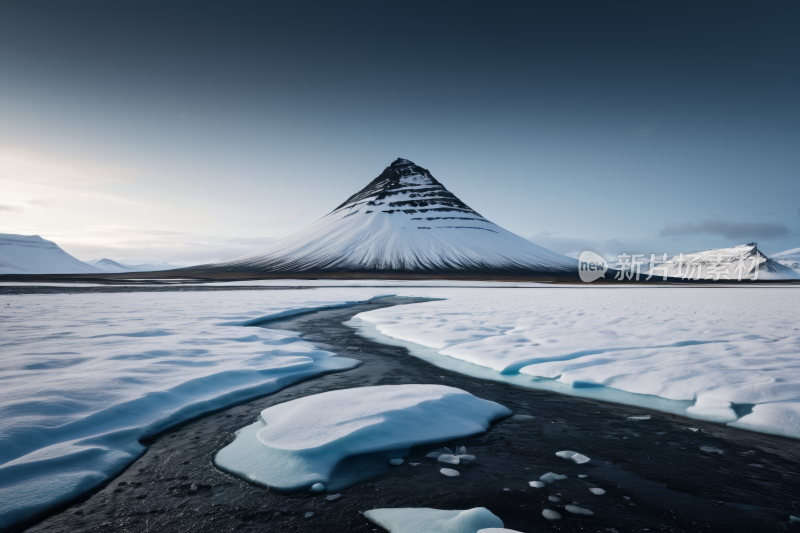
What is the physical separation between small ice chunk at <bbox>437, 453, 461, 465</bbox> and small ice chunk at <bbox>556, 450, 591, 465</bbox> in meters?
1.33

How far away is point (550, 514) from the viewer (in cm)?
390

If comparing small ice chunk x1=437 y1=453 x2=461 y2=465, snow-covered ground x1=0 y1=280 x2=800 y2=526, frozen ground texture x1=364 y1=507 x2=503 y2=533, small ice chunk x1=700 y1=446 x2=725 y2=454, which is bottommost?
small ice chunk x1=437 y1=453 x2=461 y2=465

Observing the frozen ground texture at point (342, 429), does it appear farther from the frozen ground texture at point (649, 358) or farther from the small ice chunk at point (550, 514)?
the frozen ground texture at point (649, 358)

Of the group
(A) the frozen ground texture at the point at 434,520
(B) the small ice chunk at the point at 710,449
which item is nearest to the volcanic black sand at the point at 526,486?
(B) the small ice chunk at the point at 710,449

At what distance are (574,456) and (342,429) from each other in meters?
2.99

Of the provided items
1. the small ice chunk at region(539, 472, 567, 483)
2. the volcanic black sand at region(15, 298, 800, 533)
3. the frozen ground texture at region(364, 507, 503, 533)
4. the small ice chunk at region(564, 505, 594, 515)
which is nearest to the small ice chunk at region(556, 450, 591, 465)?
the volcanic black sand at region(15, 298, 800, 533)

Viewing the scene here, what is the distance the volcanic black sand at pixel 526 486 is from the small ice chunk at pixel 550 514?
Answer: 0.18 ft

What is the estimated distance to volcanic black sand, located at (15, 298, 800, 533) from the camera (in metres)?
3.79

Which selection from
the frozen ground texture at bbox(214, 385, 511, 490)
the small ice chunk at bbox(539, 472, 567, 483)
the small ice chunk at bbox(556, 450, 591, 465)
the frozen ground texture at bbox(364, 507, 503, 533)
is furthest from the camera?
the small ice chunk at bbox(556, 450, 591, 465)

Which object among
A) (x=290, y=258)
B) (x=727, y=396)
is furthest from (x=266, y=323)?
(x=290, y=258)

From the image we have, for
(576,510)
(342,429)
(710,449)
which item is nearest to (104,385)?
(342,429)

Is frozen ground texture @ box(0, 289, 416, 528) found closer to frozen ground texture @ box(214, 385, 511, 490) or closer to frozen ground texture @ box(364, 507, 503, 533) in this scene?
frozen ground texture @ box(214, 385, 511, 490)

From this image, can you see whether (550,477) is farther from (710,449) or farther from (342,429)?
(342,429)

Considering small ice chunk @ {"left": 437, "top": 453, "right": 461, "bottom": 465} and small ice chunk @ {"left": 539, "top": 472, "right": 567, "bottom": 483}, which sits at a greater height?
small ice chunk @ {"left": 539, "top": 472, "right": 567, "bottom": 483}
